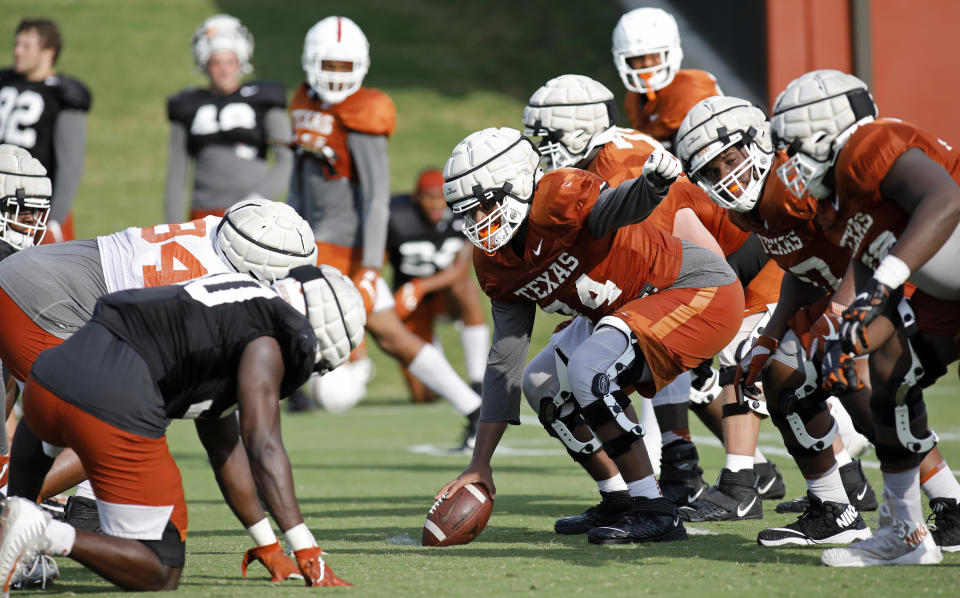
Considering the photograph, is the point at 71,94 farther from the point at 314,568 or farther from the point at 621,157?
the point at 314,568

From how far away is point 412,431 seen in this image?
29.2 ft

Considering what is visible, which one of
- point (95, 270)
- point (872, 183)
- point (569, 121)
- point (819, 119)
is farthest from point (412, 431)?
point (872, 183)

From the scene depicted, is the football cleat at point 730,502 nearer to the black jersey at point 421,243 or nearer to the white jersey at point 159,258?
the white jersey at point 159,258

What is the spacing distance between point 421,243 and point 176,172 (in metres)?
3.37

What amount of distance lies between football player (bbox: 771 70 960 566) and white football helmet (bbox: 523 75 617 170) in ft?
4.49

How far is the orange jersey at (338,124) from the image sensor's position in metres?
6.91

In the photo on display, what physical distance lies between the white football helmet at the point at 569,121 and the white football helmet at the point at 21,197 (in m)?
1.94

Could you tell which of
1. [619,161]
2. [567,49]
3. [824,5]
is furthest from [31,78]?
[567,49]

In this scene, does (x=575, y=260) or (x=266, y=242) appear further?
(x=575, y=260)

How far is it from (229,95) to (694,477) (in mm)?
3953

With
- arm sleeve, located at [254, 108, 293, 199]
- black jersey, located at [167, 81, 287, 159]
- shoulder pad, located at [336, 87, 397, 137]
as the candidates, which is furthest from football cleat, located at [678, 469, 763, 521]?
black jersey, located at [167, 81, 287, 159]

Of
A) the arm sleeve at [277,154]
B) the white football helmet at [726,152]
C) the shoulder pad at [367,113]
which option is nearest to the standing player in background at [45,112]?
the arm sleeve at [277,154]

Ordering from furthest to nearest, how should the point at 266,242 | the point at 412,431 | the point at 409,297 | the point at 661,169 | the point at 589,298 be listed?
the point at 409,297
the point at 412,431
the point at 589,298
the point at 266,242
the point at 661,169

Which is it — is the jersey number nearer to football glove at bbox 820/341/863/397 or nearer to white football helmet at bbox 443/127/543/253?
white football helmet at bbox 443/127/543/253
